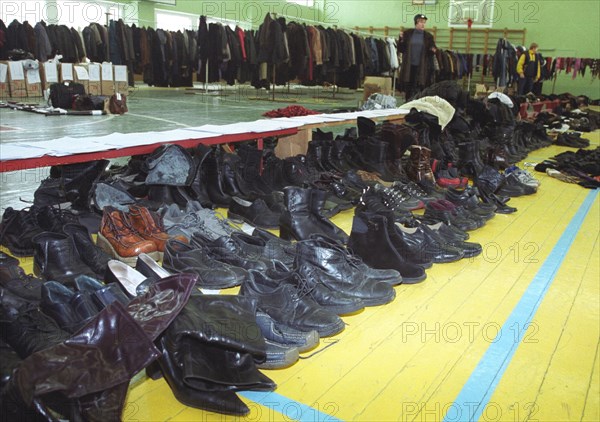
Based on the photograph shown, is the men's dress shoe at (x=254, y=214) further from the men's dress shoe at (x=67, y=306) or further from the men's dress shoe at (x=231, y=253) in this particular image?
the men's dress shoe at (x=67, y=306)

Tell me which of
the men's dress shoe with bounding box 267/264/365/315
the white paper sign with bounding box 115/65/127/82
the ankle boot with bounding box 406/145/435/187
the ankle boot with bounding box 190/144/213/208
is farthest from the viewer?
the white paper sign with bounding box 115/65/127/82

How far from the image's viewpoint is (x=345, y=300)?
220cm

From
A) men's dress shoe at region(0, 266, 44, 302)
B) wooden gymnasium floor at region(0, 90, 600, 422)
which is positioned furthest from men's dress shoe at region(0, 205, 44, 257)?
men's dress shoe at region(0, 266, 44, 302)

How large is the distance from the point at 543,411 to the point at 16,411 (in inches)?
58.6

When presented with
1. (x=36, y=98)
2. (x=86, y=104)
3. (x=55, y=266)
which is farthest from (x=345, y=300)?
(x=36, y=98)

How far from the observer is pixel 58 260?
2312 mm

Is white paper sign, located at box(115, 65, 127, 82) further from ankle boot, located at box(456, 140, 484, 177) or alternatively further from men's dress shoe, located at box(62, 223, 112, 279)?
men's dress shoe, located at box(62, 223, 112, 279)

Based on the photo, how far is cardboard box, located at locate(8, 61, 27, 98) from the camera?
10664 millimetres

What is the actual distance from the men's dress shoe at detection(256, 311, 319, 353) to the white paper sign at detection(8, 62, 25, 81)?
10791mm

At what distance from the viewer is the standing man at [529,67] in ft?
43.2

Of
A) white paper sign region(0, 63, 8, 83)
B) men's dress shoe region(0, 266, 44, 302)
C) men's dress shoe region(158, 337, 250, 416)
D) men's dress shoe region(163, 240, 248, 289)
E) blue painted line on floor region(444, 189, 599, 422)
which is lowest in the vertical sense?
blue painted line on floor region(444, 189, 599, 422)

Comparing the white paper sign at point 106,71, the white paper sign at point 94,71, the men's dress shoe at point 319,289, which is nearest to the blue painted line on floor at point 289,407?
the men's dress shoe at point 319,289

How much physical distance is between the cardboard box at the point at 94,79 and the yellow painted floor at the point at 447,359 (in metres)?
10.4

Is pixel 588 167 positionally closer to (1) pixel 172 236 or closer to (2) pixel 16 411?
(1) pixel 172 236
